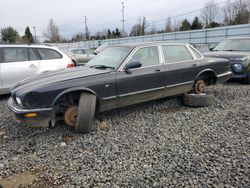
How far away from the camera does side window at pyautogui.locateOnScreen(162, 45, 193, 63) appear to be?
472 centimetres

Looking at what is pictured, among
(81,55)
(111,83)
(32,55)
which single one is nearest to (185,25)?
(81,55)

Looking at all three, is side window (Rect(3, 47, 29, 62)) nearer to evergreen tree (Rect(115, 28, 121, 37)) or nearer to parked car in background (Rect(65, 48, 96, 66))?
parked car in background (Rect(65, 48, 96, 66))

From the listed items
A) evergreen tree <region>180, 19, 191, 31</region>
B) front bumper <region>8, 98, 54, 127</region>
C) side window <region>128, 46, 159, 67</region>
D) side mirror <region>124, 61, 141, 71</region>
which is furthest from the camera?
evergreen tree <region>180, 19, 191, 31</region>

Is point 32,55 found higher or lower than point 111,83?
higher

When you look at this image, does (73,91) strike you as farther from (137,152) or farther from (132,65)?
(137,152)

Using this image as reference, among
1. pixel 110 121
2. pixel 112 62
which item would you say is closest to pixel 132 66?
pixel 112 62

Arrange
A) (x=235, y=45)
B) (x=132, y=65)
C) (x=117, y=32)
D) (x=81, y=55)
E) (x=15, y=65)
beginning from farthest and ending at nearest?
(x=117, y=32)
(x=81, y=55)
(x=235, y=45)
(x=15, y=65)
(x=132, y=65)

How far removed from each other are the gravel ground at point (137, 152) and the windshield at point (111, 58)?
1.10 meters

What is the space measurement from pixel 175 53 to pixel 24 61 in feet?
13.5

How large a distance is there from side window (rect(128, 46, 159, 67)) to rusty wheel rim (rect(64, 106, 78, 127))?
153 centimetres

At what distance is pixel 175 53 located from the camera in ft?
16.1

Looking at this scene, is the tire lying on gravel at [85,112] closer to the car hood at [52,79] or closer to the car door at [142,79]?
the car hood at [52,79]

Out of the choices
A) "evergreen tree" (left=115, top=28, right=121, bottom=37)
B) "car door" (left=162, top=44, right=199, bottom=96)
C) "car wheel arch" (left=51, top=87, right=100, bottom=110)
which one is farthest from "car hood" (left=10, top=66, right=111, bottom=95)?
"evergreen tree" (left=115, top=28, right=121, bottom=37)

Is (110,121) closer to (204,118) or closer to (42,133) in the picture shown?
(42,133)
